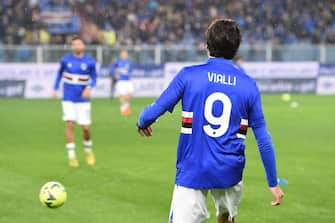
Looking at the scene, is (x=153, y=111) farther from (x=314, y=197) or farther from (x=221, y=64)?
(x=314, y=197)

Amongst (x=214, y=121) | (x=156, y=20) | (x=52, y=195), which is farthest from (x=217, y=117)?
(x=156, y=20)

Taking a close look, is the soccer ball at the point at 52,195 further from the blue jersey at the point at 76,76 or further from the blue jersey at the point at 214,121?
the blue jersey at the point at 76,76

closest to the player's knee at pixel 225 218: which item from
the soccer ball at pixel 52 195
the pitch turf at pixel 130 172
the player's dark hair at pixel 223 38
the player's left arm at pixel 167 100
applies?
the player's left arm at pixel 167 100

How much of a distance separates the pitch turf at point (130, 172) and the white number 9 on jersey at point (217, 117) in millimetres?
3833

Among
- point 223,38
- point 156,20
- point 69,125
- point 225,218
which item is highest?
point 223,38

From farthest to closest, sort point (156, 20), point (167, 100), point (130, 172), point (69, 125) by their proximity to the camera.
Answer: point (156, 20) → point (69, 125) → point (130, 172) → point (167, 100)

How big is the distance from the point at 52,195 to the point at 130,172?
12.3ft

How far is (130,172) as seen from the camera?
41.2 ft

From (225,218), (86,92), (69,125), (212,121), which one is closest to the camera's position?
(212,121)

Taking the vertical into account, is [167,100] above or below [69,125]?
above

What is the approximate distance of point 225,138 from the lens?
5250 millimetres

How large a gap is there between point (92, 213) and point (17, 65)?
72.2 ft

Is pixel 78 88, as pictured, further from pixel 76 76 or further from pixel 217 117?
pixel 217 117

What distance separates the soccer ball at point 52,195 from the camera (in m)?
8.88
